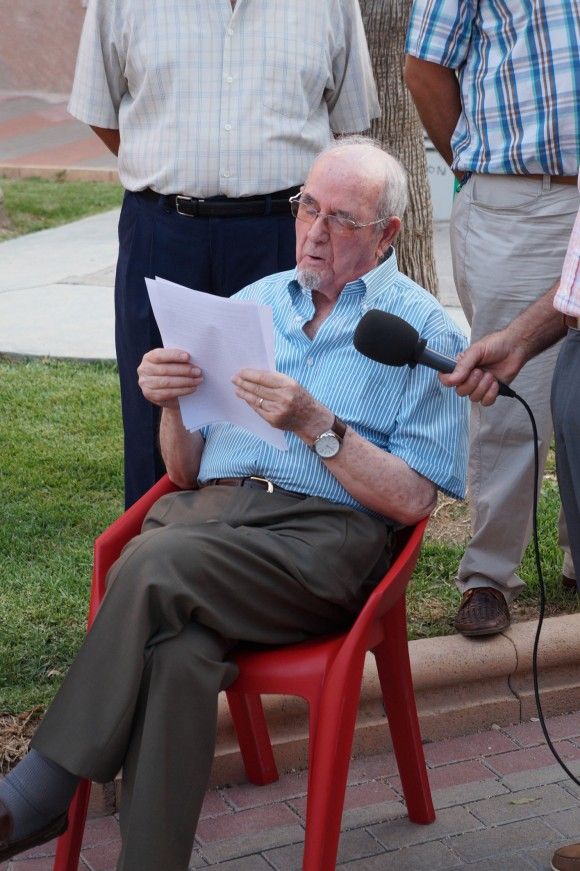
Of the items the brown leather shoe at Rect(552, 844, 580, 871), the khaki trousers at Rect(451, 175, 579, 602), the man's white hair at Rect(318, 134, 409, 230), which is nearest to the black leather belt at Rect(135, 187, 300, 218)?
the khaki trousers at Rect(451, 175, 579, 602)

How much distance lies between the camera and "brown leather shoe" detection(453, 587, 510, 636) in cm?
367

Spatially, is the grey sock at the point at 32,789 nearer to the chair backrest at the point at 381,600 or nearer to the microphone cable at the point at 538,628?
the chair backrest at the point at 381,600

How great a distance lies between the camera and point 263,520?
2838 mm

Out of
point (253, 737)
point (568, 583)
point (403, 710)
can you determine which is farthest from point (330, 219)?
point (568, 583)

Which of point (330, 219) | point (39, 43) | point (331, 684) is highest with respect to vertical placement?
point (330, 219)

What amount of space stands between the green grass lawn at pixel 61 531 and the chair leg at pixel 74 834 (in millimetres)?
674

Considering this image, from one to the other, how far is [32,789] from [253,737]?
0.82m

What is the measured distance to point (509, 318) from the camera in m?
3.59

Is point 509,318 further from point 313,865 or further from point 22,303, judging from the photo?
point 22,303

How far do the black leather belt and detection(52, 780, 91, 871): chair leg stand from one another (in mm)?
1821

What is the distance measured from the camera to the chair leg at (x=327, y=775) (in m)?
2.52

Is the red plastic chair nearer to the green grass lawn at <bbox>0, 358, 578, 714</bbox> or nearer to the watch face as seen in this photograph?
the watch face

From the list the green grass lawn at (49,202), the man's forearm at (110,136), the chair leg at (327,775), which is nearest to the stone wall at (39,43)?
the green grass lawn at (49,202)

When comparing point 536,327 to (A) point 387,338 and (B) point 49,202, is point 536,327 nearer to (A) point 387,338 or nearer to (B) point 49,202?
(A) point 387,338
